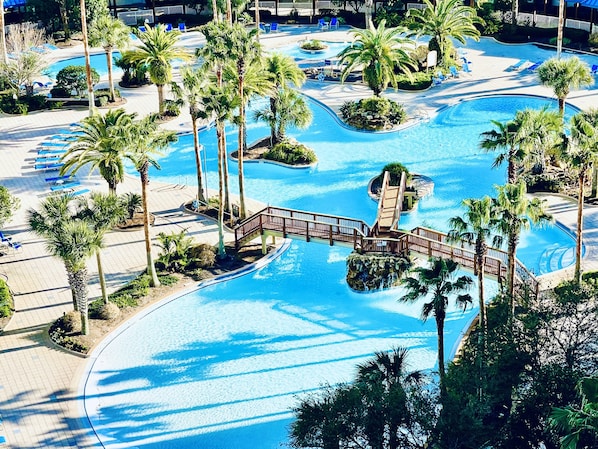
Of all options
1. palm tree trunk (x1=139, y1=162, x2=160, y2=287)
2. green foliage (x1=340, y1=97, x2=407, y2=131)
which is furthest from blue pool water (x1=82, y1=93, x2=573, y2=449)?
green foliage (x1=340, y1=97, x2=407, y2=131)

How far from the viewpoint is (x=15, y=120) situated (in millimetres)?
57562

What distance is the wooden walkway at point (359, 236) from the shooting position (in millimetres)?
37031

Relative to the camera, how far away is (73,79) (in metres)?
59.5

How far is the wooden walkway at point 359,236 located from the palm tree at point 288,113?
361 inches

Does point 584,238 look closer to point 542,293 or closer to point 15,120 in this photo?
point 542,293

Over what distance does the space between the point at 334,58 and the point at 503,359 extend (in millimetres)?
42859

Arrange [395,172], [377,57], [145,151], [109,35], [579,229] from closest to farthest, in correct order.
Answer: [579,229], [145,151], [395,172], [377,57], [109,35]

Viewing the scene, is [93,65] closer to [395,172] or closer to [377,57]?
[377,57]

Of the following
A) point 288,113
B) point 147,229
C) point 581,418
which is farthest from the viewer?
point 288,113

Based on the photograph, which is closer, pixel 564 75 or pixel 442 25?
pixel 564 75

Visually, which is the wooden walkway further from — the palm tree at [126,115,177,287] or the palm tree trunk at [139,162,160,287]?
the palm tree at [126,115,177,287]

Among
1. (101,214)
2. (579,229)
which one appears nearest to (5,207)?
(101,214)

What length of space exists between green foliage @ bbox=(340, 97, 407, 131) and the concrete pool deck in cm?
175

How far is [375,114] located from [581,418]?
33.9m
